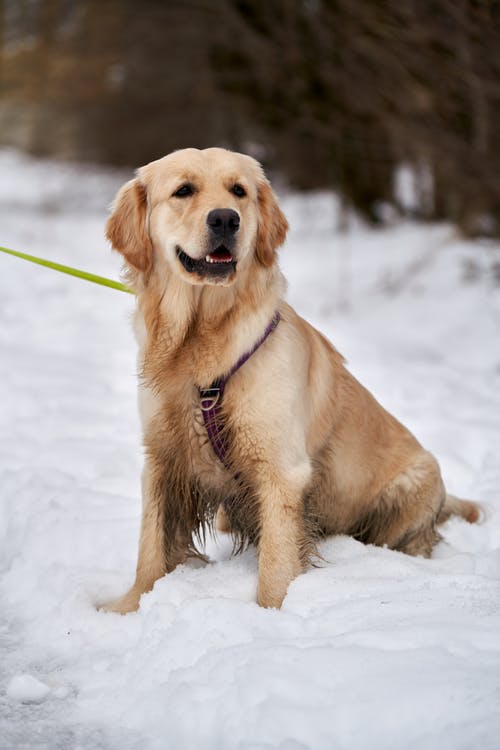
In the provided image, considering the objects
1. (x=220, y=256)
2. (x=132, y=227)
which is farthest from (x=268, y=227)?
(x=132, y=227)

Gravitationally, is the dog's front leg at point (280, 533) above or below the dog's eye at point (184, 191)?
below

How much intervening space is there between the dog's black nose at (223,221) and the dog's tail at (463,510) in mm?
1669

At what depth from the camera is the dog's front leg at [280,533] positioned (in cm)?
277

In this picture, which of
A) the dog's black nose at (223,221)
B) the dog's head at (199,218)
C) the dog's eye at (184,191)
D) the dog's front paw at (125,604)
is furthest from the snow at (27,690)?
the dog's eye at (184,191)

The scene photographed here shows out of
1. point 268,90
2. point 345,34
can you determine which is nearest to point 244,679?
point 345,34

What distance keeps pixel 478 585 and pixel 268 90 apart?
10.5 metres

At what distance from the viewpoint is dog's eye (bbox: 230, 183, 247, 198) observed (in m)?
2.88

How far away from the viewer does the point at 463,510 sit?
12.2 ft

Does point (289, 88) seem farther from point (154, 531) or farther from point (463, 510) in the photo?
point (154, 531)

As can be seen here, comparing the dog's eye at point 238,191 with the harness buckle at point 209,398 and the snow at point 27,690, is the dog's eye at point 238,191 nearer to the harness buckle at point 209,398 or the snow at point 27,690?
the harness buckle at point 209,398

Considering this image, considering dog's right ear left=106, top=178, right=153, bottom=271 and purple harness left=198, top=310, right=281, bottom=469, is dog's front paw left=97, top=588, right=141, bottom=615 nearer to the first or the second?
purple harness left=198, top=310, right=281, bottom=469

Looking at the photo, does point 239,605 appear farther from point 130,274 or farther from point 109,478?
point 109,478

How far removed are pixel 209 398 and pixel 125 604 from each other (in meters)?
0.75

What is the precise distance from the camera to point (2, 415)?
4637mm
